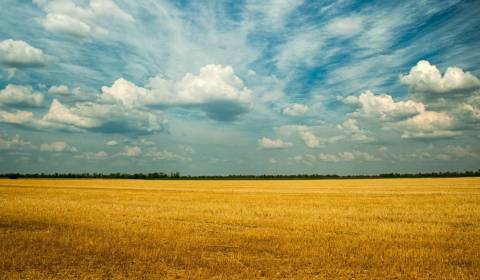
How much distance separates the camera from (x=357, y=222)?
2012 cm

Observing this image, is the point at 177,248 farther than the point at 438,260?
Yes

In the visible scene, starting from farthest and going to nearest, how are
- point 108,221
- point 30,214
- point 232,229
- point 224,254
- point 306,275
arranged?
point 30,214
point 108,221
point 232,229
point 224,254
point 306,275

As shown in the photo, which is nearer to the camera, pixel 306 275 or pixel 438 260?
pixel 306 275

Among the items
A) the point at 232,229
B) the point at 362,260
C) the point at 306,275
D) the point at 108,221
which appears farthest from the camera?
the point at 108,221

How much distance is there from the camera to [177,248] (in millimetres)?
13445

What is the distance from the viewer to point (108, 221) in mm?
19797

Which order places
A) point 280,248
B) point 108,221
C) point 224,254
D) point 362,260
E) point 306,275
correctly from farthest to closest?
point 108,221, point 280,248, point 224,254, point 362,260, point 306,275

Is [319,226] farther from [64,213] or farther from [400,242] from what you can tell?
[64,213]

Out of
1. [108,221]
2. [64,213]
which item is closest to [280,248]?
[108,221]

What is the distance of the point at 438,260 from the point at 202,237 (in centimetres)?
916

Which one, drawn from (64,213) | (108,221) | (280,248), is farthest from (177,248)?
(64,213)

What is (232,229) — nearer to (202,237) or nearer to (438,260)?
(202,237)

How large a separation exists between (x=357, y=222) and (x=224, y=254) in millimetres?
10394

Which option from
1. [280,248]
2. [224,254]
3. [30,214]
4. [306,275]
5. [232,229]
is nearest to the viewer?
[306,275]
